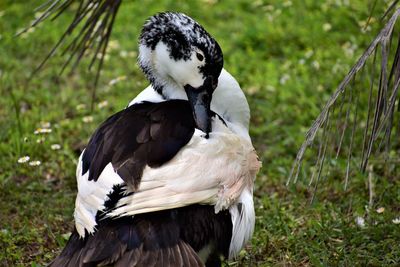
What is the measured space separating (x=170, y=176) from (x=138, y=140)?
0.86 feet

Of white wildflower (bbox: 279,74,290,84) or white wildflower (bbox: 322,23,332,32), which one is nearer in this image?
white wildflower (bbox: 279,74,290,84)

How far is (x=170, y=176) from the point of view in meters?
3.20

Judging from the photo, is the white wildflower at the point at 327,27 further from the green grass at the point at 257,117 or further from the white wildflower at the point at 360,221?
the white wildflower at the point at 360,221

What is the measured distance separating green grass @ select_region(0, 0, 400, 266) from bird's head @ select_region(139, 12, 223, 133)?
0.80m

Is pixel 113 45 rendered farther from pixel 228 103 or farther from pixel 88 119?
pixel 228 103

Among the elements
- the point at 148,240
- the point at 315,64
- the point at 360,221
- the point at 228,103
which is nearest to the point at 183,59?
the point at 228,103

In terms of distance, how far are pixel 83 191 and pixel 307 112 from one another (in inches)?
99.8

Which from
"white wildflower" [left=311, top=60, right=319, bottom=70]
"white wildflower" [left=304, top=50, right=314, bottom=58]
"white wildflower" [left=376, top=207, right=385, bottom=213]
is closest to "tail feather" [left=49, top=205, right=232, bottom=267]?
"white wildflower" [left=376, top=207, right=385, bottom=213]

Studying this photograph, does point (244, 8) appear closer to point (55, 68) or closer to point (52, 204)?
point (55, 68)

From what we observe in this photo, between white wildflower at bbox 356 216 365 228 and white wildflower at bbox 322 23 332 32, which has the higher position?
white wildflower at bbox 322 23 332 32

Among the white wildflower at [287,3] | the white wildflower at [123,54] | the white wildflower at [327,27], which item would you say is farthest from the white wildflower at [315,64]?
the white wildflower at [123,54]

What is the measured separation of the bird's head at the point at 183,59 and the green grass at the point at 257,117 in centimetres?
80

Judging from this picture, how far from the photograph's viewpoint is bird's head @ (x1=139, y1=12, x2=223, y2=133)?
365 centimetres

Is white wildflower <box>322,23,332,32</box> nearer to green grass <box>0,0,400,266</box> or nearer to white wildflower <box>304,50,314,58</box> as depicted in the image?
green grass <box>0,0,400,266</box>
